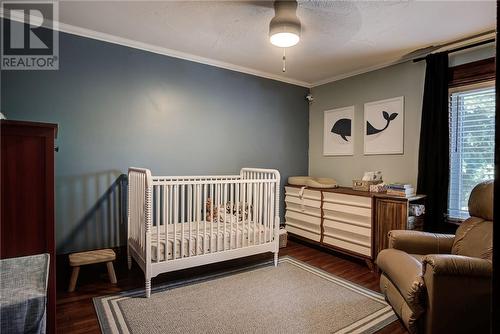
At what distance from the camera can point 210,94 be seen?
3.29m

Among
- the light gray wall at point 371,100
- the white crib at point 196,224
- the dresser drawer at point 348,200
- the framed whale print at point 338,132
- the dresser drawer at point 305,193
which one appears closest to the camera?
the white crib at point 196,224

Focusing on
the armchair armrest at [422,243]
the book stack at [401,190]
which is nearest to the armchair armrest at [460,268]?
the armchair armrest at [422,243]

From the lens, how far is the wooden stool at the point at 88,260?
7.36 feet

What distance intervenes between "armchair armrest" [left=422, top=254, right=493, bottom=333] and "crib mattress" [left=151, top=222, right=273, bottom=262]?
158cm

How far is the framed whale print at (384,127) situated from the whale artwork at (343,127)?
0.25 m

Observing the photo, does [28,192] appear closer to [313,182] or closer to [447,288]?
[447,288]

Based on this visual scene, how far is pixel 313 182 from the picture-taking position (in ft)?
11.6

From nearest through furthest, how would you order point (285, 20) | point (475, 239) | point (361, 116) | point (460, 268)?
point (460, 268)
point (475, 239)
point (285, 20)
point (361, 116)

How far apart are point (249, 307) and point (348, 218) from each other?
A: 156cm

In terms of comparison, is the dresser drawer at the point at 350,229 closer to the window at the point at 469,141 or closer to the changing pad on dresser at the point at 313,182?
the changing pad on dresser at the point at 313,182

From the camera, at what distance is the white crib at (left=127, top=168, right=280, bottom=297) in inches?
87.2

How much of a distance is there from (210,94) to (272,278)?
86.2 inches

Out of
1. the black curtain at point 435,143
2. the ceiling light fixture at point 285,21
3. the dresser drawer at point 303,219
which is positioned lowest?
the dresser drawer at point 303,219

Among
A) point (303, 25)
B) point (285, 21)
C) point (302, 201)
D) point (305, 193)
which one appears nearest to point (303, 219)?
point (302, 201)
